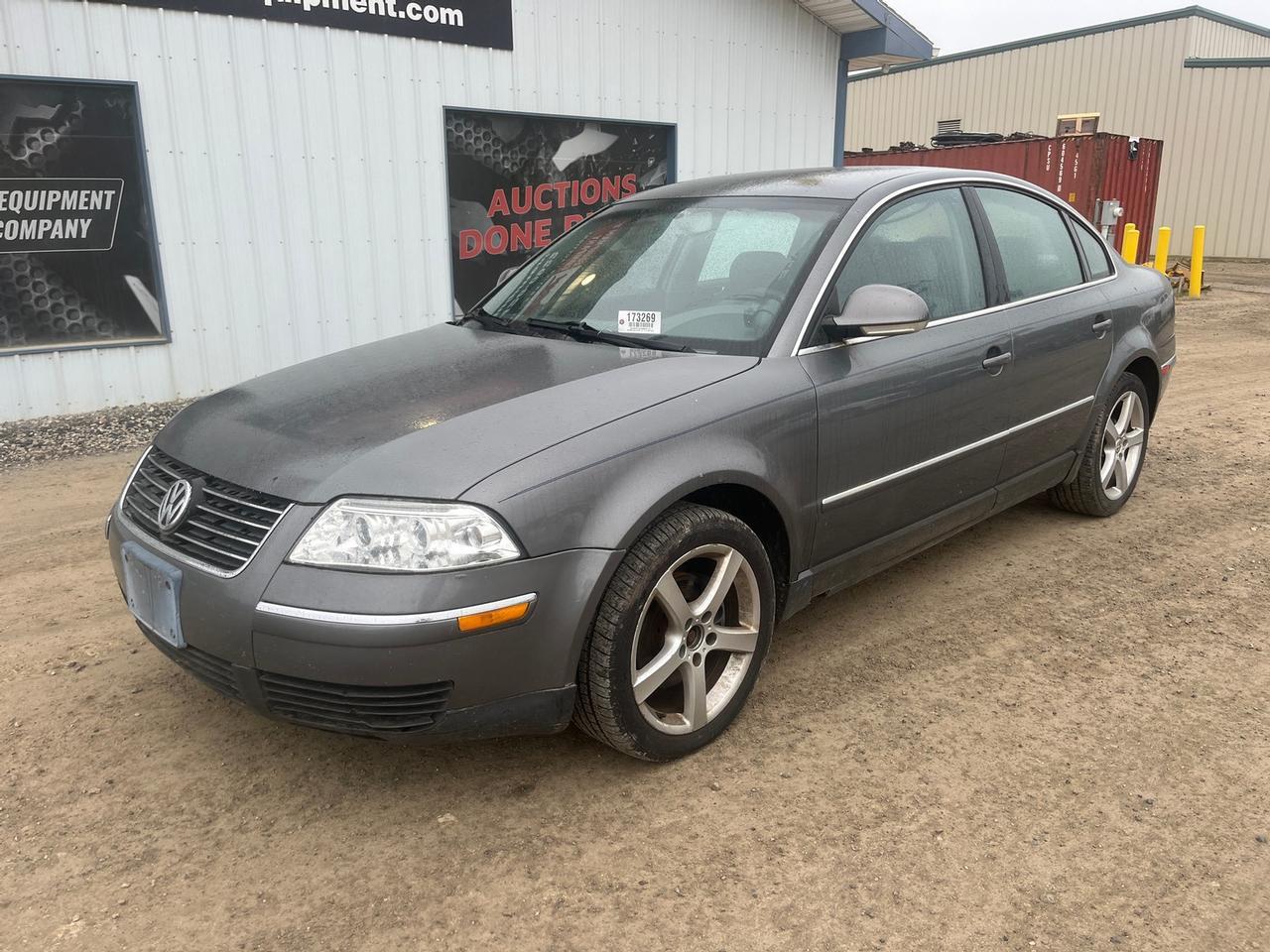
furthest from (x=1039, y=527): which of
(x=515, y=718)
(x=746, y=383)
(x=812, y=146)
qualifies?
(x=812, y=146)

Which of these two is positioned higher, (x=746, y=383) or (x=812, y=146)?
(x=812, y=146)

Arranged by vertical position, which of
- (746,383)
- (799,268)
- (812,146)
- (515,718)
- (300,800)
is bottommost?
(300,800)

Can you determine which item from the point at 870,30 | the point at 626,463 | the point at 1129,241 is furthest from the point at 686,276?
the point at 1129,241

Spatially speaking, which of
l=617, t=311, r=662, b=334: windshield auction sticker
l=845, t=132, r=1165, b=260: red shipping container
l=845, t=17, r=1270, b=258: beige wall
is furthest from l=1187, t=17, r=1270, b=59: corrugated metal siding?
l=617, t=311, r=662, b=334: windshield auction sticker

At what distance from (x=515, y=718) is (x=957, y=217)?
2673 millimetres

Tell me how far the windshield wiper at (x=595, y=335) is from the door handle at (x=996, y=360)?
4.23ft

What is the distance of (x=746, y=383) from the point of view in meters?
3.02

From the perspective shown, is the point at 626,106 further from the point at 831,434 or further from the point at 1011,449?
the point at 831,434

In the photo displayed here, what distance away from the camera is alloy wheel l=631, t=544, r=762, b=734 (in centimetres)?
280

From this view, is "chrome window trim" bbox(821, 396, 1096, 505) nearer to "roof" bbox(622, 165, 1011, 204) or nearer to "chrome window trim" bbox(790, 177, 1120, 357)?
"chrome window trim" bbox(790, 177, 1120, 357)

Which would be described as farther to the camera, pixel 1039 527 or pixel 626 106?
pixel 626 106

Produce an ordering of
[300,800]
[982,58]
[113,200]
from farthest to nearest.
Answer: [982,58] → [113,200] → [300,800]

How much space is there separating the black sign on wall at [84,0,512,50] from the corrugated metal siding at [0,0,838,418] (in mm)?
77

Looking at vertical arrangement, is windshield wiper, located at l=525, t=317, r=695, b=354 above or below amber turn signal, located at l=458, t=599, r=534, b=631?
above
